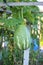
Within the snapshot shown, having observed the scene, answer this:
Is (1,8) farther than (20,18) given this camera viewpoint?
Yes

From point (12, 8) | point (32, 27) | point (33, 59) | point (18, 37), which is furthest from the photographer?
point (33, 59)

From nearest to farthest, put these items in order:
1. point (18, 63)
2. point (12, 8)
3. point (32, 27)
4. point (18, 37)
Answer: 1. point (18, 37)
2. point (12, 8)
3. point (32, 27)
4. point (18, 63)

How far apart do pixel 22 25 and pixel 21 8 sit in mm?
79

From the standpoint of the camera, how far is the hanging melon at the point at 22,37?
71 cm

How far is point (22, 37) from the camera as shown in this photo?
28.2 inches

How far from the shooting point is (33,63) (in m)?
3.00

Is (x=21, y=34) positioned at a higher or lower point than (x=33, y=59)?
higher

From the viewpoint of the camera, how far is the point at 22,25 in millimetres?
745

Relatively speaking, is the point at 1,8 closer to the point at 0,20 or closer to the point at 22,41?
the point at 0,20

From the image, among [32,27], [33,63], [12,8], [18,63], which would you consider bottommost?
[33,63]

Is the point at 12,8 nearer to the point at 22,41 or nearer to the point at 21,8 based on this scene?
the point at 21,8

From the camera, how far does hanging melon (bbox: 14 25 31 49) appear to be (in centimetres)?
71

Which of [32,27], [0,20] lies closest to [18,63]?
[32,27]

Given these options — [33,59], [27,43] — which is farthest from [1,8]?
[33,59]
